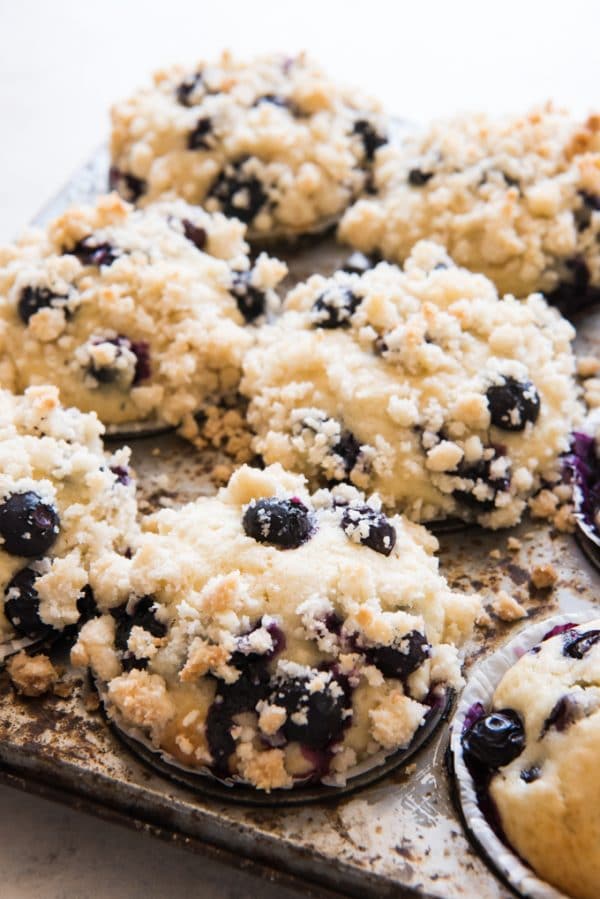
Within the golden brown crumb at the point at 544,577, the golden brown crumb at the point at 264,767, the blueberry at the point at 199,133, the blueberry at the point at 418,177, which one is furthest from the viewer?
the blueberry at the point at 199,133

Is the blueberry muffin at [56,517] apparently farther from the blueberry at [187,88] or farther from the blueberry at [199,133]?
the blueberry at [187,88]

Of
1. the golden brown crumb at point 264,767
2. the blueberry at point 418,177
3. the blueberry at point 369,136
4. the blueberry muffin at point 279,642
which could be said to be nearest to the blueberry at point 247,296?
the blueberry at point 418,177

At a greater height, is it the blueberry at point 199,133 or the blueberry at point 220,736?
the blueberry at point 199,133

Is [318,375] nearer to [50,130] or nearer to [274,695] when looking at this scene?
[274,695]

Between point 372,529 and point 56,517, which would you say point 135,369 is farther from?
point 372,529

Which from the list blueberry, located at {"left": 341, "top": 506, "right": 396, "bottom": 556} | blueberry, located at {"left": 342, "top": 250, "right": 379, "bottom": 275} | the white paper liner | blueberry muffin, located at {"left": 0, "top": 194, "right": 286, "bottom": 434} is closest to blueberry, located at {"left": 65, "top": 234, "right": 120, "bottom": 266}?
blueberry muffin, located at {"left": 0, "top": 194, "right": 286, "bottom": 434}

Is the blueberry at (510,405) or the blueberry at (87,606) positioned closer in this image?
the blueberry at (87,606)

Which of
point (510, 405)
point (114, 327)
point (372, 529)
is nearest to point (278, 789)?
point (372, 529)
